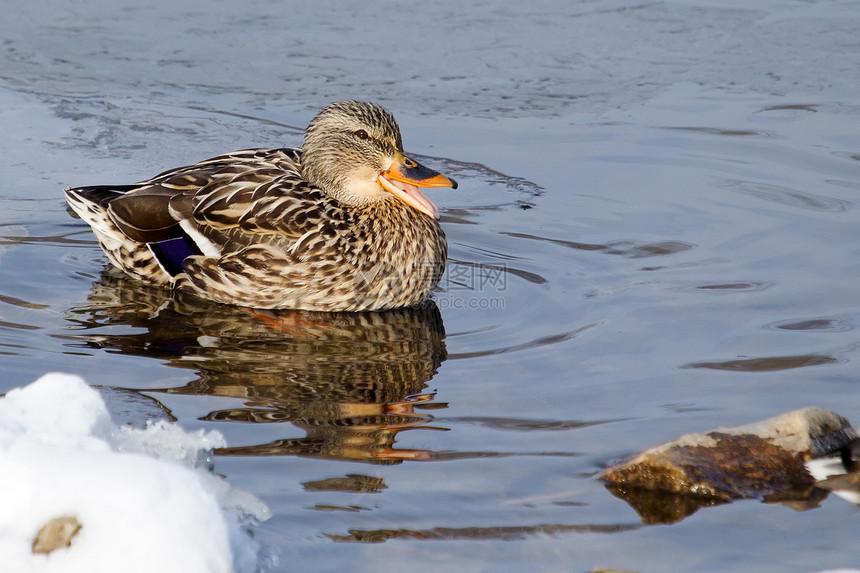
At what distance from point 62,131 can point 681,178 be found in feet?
15.0

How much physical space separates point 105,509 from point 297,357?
7.84ft

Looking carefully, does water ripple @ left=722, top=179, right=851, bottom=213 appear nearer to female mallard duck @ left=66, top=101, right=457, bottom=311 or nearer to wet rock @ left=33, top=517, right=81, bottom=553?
female mallard duck @ left=66, top=101, right=457, bottom=311

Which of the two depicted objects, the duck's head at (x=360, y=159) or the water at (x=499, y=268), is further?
the duck's head at (x=360, y=159)

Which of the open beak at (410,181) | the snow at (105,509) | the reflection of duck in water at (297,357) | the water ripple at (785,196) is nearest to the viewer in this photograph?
the snow at (105,509)

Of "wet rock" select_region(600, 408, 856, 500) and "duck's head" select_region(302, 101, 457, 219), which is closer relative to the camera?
"wet rock" select_region(600, 408, 856, 500)

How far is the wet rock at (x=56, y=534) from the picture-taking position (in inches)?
125

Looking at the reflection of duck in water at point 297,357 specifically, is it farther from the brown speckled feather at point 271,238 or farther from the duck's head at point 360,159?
the duck's head at point 360,159

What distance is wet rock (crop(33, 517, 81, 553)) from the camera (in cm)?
317

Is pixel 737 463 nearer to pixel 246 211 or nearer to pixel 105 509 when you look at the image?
pixel 105 509

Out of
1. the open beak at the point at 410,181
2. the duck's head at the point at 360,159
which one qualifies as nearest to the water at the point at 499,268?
the open beak at the point at 410,181

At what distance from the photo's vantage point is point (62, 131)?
8.45 m

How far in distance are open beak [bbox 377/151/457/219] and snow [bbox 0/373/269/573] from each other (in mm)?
3022

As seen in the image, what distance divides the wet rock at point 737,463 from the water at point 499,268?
11 cm

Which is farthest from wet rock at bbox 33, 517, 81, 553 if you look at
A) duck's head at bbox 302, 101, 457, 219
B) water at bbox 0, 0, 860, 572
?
duck's head at bbox 302, 101, 457, 219
